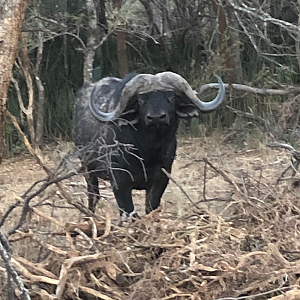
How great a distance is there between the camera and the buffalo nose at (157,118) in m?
4.45

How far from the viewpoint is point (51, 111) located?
10.5 meters

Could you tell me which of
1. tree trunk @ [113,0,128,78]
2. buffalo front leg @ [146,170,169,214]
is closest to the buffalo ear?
buffalo front leg @ [146,170,169,214]

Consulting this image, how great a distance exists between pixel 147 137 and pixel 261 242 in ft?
5.02

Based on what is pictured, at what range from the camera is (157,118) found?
14.6ft

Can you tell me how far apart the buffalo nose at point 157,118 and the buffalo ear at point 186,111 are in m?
0.47

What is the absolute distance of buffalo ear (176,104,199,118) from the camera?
194 inches

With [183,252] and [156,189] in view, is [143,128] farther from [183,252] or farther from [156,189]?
[183,252]

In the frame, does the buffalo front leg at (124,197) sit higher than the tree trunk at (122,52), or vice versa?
the tree trunk at (122,52)

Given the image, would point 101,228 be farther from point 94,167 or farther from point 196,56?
point 196,56

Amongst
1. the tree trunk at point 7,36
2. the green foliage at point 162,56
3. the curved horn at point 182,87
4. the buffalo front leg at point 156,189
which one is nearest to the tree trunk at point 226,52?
the green foliage at point 162,56

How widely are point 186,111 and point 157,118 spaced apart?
579 millimetres

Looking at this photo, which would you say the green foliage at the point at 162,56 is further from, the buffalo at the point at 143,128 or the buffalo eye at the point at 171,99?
the buffalo eye at the point at 171,99

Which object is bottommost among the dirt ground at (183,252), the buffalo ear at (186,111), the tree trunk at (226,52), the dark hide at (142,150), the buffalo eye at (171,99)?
the dirt ground at (183,252)

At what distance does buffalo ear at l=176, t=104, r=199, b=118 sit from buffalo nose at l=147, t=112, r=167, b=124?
18.3 inches
